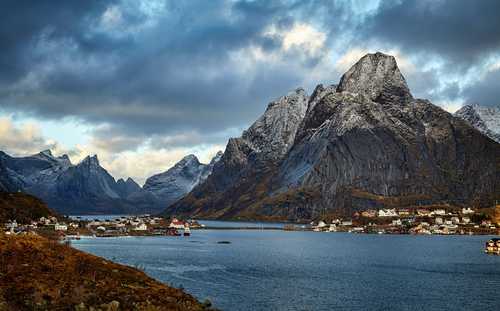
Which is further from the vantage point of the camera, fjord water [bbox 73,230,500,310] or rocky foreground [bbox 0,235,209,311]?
fjord water [bbox 73,230,500,310]

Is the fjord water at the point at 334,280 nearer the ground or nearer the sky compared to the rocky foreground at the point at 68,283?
nearer the ground

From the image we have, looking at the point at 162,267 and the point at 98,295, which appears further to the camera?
the point at 162,267

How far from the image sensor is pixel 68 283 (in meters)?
70.1

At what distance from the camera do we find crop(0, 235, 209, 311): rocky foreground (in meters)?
62.0

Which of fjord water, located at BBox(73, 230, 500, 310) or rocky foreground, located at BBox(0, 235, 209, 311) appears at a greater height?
rocky foreground, located at BBox(0, 235, 209, 311)

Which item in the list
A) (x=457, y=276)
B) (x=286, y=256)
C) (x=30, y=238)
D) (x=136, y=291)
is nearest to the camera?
(x=136, y=291)

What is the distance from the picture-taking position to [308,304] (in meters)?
97.8

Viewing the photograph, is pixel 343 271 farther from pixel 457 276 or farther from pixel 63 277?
pixel 63 277

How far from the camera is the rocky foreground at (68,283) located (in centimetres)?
6203

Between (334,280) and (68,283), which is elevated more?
(68,283)

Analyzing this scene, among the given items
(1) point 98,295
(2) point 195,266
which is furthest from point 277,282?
(1) point 98,295

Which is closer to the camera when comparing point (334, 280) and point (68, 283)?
point (68, 283)

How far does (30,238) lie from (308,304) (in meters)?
44.9

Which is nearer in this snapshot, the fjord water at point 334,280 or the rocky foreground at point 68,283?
the rocky foreground at point 68,283
